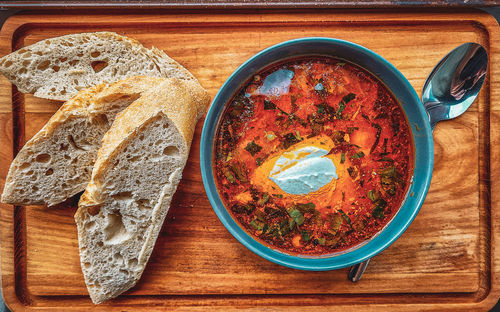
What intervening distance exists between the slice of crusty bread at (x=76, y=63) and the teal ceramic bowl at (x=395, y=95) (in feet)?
1.03

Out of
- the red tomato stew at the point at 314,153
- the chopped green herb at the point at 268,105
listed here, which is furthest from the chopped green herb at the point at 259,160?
the chopped green herb at the point at 268,105

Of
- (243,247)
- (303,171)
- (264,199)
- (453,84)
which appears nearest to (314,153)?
(303,171)

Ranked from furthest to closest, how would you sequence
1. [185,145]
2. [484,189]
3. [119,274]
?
[484,189], [119,274], [185,145]

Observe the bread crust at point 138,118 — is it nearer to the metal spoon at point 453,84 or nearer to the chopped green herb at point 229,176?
the chopped green herb at point 229,176

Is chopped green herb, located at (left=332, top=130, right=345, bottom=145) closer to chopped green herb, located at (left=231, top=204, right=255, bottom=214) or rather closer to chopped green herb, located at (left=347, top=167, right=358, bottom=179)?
chopped green herb, located at (left=347, top=167, right=358, bottom=179)

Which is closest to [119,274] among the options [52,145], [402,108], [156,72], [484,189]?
[52,145]

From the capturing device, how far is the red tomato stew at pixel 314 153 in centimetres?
170

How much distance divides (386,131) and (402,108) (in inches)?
5.3

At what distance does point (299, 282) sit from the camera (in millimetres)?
1870

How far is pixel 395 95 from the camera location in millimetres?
1729

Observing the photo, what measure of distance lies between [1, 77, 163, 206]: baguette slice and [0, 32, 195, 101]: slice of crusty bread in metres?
0.14

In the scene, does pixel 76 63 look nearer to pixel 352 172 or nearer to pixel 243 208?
pixel 243 208

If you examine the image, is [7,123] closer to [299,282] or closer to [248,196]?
[248,196]

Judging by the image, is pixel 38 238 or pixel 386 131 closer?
pixel 386 131
